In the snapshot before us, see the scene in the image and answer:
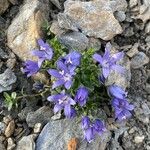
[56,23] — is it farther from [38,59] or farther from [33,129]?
[33,129]

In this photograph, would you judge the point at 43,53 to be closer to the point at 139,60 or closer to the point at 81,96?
the point at 81,96

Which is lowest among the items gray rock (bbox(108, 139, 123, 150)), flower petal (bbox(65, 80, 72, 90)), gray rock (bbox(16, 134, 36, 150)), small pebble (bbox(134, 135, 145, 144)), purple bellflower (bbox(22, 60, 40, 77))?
small pebble (bbox(134, 135, 145, 144))

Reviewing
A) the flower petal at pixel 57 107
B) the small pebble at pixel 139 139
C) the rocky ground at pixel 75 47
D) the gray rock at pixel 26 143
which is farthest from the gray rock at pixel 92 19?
the gray rock at pixel 26 143

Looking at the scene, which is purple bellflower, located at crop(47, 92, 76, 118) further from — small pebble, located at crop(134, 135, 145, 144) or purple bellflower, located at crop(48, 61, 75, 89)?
small pebble, located at crop(134, 135, 145, 144)

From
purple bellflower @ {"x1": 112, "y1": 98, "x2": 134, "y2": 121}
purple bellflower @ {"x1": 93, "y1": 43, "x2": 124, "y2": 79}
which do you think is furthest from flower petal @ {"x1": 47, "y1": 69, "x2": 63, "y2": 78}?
purple bellflower @ {"x1": 112, "y1": 98, "x2": 134, "y2": 121}

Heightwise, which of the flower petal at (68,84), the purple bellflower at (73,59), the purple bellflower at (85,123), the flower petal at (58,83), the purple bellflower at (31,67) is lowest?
the purple bellflower at (85,123)

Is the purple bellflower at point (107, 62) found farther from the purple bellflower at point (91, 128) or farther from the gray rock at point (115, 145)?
the gray rock at point (115, 145)
